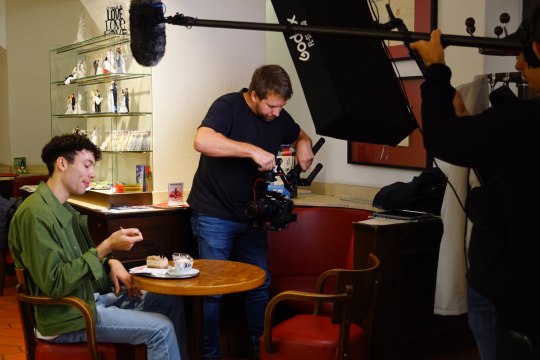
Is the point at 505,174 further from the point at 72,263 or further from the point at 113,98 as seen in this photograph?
the point at 113,98

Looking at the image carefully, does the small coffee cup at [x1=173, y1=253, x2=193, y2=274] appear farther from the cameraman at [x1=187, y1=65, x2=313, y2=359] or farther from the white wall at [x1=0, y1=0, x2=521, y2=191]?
the white wall at [x1=0, y1=0, x2=521, y2=191]

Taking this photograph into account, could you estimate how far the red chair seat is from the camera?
307 centimetres

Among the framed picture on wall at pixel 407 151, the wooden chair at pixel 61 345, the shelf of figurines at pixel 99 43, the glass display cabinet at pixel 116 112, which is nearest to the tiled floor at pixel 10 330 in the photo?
the glass display cabinet at pixel 116 112

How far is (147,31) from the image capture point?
1837 millimetres

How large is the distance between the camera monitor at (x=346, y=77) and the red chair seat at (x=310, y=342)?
1.21m

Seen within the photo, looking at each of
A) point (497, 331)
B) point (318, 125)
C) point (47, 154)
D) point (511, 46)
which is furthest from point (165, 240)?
point (511, 46)

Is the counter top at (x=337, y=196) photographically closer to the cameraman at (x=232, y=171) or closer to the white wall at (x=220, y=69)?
the white wall at (x=220, y=69)

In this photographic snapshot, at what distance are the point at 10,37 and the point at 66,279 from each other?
612cm

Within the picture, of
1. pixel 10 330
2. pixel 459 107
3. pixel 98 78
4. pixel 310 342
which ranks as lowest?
pixel 10 330

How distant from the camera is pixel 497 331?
1.91 metres

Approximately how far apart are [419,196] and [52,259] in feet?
6.76

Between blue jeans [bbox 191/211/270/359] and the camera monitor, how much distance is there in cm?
150

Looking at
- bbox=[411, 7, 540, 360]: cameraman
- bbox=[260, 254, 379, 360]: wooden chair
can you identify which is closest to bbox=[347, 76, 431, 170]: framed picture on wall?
bbox=[260, 254, 379, 360]: wooden chair

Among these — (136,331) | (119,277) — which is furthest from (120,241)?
(136,331)
